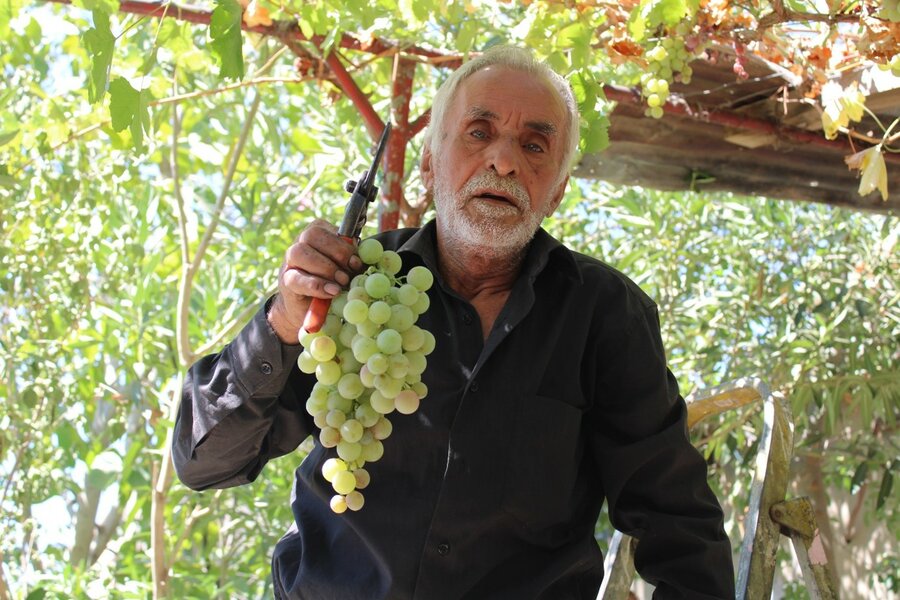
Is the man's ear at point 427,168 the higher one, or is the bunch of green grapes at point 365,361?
the man's ear at point 427,168

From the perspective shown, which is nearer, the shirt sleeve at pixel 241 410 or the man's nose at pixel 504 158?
the shirt sleeve at pixel 241 410

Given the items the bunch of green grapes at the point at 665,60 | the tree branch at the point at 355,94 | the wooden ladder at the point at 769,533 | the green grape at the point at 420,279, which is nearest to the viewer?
the green grape at the point at 420,279

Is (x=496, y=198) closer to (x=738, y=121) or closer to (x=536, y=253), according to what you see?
(x=536, y=253)

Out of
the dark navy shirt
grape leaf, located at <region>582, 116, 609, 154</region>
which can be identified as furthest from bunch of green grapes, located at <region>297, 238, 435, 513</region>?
grape leaf, located at <region>582, 116, 609, 154</region>

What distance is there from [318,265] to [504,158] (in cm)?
53

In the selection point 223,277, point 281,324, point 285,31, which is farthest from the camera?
point 223,277

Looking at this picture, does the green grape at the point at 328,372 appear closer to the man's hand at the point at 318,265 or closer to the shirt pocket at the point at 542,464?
the man's hand at the point at 318,265

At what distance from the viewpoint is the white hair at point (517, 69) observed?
1.87 metres

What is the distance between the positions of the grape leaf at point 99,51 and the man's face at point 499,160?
23.6 inches

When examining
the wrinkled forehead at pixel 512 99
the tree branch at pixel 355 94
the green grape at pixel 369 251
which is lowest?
the green grape at pixel 369 251

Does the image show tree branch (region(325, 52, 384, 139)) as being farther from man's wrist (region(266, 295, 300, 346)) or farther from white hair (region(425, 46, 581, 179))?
man's wrist (region(266, 295, 300, 346))

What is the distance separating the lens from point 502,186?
1.74 m

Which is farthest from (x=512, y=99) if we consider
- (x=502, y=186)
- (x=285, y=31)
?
(x=285, y=31)

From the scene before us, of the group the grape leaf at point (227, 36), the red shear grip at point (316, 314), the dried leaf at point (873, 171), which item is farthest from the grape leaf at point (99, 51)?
the dried leaf at point (873, 171)
